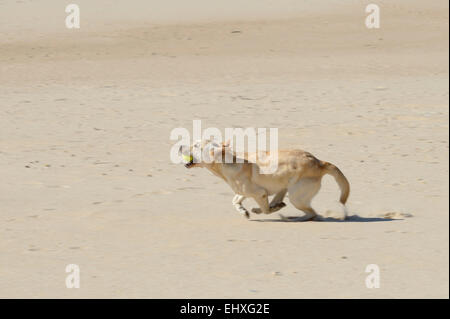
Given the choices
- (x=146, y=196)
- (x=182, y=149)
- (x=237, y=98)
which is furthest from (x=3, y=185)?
(x=237, y=98)

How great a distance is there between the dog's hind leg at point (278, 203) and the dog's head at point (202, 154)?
70 cm

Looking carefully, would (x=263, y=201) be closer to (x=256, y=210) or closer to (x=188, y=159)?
(x=256, y=210)

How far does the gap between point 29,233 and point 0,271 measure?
1288mm

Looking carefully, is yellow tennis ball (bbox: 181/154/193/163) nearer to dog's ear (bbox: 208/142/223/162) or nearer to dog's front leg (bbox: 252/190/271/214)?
dog's ear (bbox: 208/142/223/162)

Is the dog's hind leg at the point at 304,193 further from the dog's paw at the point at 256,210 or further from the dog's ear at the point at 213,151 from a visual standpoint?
the dog's ear at the point at 213,151

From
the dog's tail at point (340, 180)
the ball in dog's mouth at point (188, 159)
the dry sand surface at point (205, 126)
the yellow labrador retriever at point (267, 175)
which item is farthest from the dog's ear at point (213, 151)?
the dog's tail at point (340, 180)

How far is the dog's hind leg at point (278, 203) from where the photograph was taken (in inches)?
375

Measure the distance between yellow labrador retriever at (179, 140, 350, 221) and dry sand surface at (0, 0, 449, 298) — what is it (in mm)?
281

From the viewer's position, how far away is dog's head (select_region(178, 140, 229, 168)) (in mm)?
9250

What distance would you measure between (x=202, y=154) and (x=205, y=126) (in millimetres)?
6707

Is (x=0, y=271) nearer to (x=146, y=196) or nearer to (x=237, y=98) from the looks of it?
(x=146, y=196)

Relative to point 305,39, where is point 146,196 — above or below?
below

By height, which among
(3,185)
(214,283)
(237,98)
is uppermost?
(237,98)

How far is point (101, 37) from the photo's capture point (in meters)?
28.6
